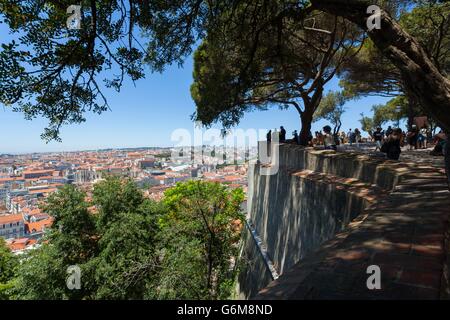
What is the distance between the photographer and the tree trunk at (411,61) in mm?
3461

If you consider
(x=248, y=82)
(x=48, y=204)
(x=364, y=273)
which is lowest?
(x=48, y=204)

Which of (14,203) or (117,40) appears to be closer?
(117,40)

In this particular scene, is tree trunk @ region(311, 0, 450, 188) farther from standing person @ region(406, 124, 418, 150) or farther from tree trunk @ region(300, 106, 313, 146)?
standing person @ region(406, 124, 418, 150)

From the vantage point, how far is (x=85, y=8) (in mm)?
5598

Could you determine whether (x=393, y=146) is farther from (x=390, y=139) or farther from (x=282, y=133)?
(x=282, y=133)

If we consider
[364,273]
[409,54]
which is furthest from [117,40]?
[364,273]

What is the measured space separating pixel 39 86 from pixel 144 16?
2.53m

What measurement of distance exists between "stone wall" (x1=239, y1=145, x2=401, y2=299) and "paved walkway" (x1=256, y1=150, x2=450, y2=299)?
1.52 metres

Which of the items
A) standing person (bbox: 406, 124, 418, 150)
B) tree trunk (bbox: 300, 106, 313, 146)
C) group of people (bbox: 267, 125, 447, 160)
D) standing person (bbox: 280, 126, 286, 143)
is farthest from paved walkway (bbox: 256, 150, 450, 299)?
standing person (bbox: 406, 124, 418, 150)

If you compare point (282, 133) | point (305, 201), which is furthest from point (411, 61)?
point (282, 133)

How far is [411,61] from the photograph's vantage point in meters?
3.62

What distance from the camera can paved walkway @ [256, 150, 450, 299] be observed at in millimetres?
1547

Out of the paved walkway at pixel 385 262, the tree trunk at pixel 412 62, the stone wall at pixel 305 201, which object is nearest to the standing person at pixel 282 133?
the stone wall at pixel 305 201

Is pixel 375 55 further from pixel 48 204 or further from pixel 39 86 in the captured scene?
pixel 48 204
